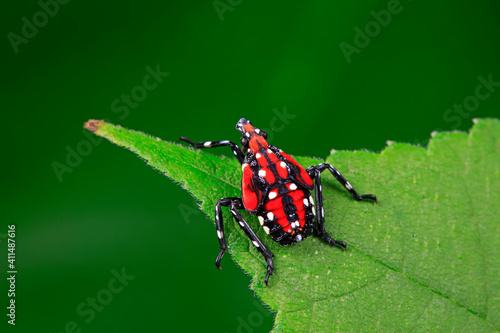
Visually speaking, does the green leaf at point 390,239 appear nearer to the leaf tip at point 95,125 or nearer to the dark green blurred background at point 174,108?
the leaf tip at point 95,125

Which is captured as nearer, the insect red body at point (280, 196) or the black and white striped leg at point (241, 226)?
the black and white striped leg at point (241, 226)

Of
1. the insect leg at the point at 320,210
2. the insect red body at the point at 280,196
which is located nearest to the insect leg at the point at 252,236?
the insect red body at the point at 280,196

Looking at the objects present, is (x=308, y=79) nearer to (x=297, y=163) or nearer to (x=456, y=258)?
(x=297, y=163)

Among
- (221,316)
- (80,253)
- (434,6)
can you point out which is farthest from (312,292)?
(434,6)

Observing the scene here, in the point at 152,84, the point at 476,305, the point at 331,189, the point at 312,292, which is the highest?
the point at 152,84

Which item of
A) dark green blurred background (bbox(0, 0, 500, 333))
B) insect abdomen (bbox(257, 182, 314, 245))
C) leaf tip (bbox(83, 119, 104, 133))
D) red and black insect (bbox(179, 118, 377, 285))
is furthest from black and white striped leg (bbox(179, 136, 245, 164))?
leaf tip (bbox(83, 119, 104, 133))

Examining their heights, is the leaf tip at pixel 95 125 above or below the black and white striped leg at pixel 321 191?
above

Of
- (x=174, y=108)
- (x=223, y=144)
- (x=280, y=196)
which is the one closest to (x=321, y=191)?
(x=280, y=196)
